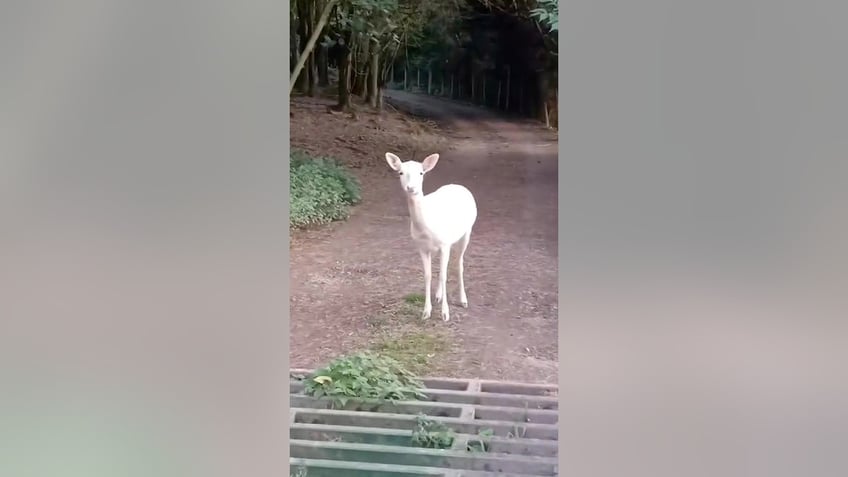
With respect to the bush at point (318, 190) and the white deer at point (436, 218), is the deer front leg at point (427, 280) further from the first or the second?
the bush at point (318, 190)

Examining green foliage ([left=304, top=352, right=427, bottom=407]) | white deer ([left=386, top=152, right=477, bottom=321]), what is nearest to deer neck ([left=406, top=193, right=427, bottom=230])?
white deer ([left=386, top=152, right=477, bottom=321])

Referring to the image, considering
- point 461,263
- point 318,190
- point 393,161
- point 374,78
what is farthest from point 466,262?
point 374,78

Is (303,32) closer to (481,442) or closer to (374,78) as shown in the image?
(374,78)

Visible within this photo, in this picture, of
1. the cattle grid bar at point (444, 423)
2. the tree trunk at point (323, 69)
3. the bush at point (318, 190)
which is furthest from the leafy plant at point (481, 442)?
the tree trunk at point (323, 69)

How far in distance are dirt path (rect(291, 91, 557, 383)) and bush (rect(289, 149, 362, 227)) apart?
4 centimetres
